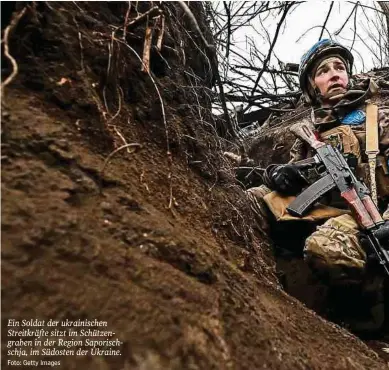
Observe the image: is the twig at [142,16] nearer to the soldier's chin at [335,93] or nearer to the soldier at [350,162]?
the soldier at [350,162]

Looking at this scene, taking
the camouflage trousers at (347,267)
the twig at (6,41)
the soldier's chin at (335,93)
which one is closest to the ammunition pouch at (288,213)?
the camouflage trousers at (347,267)

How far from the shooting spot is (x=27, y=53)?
1322 millimetres

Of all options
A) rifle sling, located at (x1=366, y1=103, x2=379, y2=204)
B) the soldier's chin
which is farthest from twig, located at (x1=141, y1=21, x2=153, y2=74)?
the soldier's chin

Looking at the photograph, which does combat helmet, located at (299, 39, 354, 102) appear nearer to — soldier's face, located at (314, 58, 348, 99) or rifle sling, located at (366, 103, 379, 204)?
soldier's face, located at (314, 58, 348, 99)

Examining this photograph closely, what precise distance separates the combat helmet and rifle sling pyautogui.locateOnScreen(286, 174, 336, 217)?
4.00ft

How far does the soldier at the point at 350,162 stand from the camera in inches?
97.7

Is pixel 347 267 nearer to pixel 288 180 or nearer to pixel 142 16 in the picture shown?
pixel 288 180

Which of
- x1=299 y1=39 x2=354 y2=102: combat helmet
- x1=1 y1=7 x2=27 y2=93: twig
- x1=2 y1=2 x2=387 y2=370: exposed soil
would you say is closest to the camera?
x1=2 y1=2 x2=387 y2=370: exposed soil

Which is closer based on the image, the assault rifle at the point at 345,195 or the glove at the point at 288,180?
the assault rifle at the point at 345,195

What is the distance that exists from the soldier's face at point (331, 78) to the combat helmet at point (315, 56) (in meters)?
0.08

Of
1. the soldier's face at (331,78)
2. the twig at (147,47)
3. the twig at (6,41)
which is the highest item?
the soldier's face at (331,78)

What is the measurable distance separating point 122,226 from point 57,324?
311 millimetres

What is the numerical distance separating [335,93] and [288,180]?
1039 millimetres

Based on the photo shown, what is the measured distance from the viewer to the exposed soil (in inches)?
38.4
